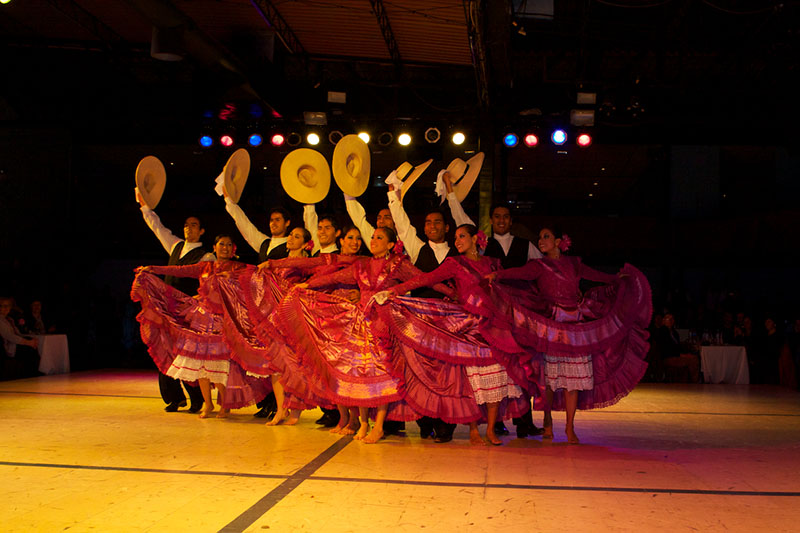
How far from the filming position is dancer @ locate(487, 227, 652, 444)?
4.90 m

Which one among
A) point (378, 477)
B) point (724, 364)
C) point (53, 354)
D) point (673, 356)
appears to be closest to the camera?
point (378, 477)

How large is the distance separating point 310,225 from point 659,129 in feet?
20.0

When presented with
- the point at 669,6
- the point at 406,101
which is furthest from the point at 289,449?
the point at 669,6

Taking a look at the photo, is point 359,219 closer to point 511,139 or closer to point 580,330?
point 580,330

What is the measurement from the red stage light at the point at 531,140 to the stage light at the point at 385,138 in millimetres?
1773

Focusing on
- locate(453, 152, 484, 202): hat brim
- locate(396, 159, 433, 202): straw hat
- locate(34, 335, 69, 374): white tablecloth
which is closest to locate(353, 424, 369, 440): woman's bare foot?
locate(396, 159, 433, 202): straw hat

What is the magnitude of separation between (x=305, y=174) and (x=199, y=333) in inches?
61.1

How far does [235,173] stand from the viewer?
6547 millimetres

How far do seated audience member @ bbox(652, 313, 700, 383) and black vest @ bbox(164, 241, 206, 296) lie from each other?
6.99m

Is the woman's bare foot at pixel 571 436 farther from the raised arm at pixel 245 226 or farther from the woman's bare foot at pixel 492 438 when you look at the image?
the raised arm at pixel 245 226

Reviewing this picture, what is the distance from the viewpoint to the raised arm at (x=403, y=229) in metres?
5.51

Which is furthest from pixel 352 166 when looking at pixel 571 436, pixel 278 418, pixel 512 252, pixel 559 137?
pixel 559 137

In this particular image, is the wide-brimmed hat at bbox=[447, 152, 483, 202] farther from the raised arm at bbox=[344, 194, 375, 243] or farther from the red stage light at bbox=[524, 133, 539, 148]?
the red stage light at bbox=[524, 133, 539, 148]

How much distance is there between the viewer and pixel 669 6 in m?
10.6
